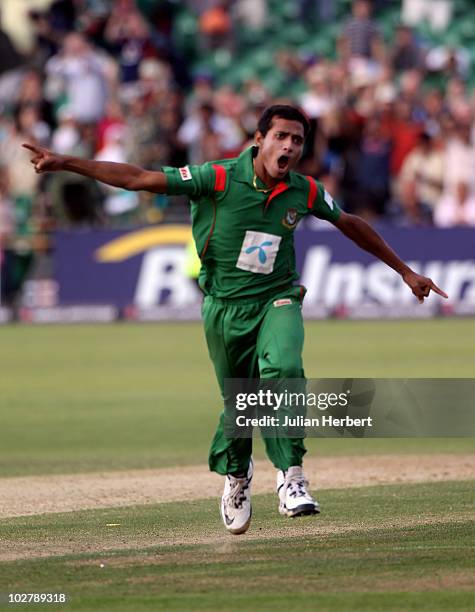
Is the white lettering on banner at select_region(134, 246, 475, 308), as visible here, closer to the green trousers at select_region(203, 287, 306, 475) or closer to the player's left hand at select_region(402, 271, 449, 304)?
the player's left hand at select_region(402, 271, 449, 304)

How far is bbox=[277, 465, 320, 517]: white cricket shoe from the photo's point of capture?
7.55m

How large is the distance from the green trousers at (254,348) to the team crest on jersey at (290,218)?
1.12 feet

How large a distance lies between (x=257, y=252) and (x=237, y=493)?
1.30 m

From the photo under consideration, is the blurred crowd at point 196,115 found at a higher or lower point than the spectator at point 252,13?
lower

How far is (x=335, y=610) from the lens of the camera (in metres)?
5.75

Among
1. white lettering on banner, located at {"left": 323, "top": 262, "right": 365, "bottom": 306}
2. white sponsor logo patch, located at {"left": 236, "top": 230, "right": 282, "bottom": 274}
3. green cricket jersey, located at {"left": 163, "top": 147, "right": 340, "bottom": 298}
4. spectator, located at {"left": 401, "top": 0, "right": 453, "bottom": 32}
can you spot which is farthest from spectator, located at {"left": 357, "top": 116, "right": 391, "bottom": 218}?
white sponsor logo patch, located at {"left": 236, "top": 230, "right": 282, "bottom": 274}

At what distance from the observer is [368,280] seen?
70.1 feet

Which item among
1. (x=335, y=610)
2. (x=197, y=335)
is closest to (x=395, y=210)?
(x=197, y=335)

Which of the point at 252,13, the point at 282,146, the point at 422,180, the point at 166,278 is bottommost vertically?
the point at 166,278

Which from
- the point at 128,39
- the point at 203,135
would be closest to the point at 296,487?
the point at 203,135

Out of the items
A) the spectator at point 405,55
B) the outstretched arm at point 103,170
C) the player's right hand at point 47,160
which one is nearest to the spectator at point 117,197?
the spectator at point 405,55

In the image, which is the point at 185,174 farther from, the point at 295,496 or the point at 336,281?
the point at 336,281

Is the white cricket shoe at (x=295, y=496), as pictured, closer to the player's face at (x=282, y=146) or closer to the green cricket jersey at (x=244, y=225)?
the green cricket jersey at (x=244, y=225)

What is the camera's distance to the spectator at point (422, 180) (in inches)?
869
